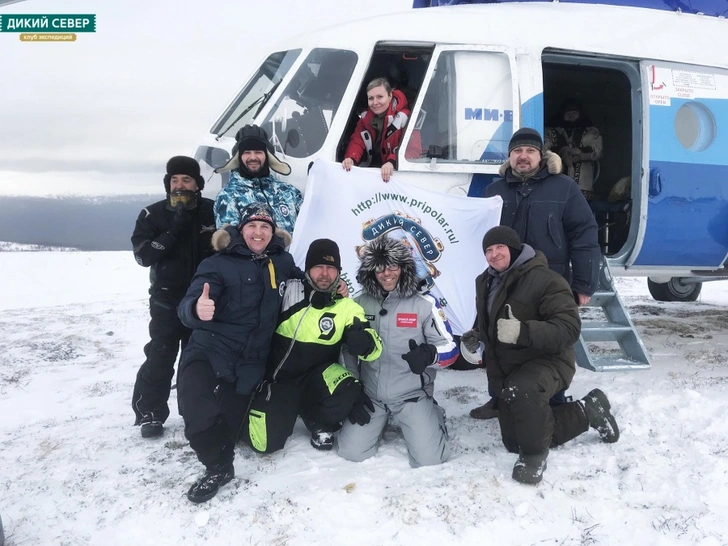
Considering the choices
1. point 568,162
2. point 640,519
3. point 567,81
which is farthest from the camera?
point 567,81

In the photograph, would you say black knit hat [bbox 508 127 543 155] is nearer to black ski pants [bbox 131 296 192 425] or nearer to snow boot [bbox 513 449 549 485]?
snow boot [bbox 513 449 549 485]

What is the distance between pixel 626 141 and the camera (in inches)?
285

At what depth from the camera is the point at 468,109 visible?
425 cm

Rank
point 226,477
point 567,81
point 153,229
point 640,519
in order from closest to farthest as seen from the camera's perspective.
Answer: point 640,519 → point 226,477 → point 153,229 → point 567,81

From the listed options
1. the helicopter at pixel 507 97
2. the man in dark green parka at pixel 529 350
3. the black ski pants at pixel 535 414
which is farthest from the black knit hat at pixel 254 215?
the black ski pants at pixel 535 414

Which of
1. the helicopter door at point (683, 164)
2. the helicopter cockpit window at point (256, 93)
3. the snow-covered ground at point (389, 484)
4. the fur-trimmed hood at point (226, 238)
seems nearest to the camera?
the snow-covered ground at point (389, 484)

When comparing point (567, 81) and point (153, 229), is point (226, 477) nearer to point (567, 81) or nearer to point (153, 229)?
point (153, 229)

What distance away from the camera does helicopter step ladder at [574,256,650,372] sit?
13.3 ft

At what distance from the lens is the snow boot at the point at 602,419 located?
3.22 meters

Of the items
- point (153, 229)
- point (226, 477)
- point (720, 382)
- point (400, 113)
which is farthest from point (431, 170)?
point (720, 382)

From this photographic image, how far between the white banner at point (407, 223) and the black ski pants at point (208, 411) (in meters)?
1.10

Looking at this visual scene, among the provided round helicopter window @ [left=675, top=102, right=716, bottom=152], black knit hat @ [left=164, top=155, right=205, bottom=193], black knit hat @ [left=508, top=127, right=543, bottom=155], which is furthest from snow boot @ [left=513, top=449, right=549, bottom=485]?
round helicopter window @ [left=675, top=102, right=716, bottom=152]

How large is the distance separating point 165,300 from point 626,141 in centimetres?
644

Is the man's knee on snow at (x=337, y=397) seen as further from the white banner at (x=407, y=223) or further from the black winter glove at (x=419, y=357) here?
the white banner at (x=407, y=223)
